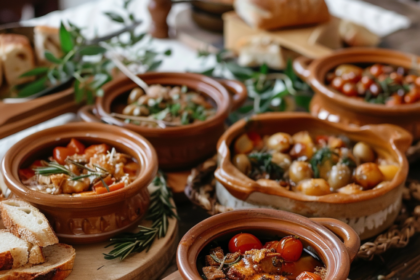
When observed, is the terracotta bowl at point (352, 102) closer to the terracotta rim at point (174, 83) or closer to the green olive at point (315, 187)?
the terracotta rim at point (174, 83)

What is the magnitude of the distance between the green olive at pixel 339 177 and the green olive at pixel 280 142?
0.15 m

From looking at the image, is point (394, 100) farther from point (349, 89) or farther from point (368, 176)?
point (368, 176)

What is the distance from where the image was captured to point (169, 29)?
2.24 meters

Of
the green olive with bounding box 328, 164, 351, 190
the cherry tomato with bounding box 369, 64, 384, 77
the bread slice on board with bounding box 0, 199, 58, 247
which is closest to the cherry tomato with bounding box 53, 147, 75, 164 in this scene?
the bread slice on board with bounding box 0, 199, 58, 247

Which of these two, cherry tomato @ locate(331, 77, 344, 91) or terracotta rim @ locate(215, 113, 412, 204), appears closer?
terracotta rim @ locate(215, 113, 412, 204)

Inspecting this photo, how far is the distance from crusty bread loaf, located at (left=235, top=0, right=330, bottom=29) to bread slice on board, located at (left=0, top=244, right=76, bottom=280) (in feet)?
4.36

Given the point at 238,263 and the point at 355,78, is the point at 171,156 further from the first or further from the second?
the point at 355,78

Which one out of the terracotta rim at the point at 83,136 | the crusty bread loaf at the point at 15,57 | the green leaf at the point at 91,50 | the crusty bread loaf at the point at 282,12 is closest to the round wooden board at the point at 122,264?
the terracotta rim at the point at 83,136

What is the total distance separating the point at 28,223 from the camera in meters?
0.88

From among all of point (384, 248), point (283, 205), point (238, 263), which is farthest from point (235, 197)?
A: point (384, 248)

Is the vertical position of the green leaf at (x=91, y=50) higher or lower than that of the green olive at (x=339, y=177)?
higher

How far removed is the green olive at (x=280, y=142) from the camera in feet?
3.92

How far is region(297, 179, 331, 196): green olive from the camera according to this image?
104cm

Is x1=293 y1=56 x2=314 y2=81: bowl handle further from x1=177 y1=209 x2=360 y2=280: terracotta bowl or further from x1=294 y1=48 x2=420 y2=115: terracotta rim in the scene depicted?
x1=177 y1=209 x2=360 y2=280: terracotta bowl
